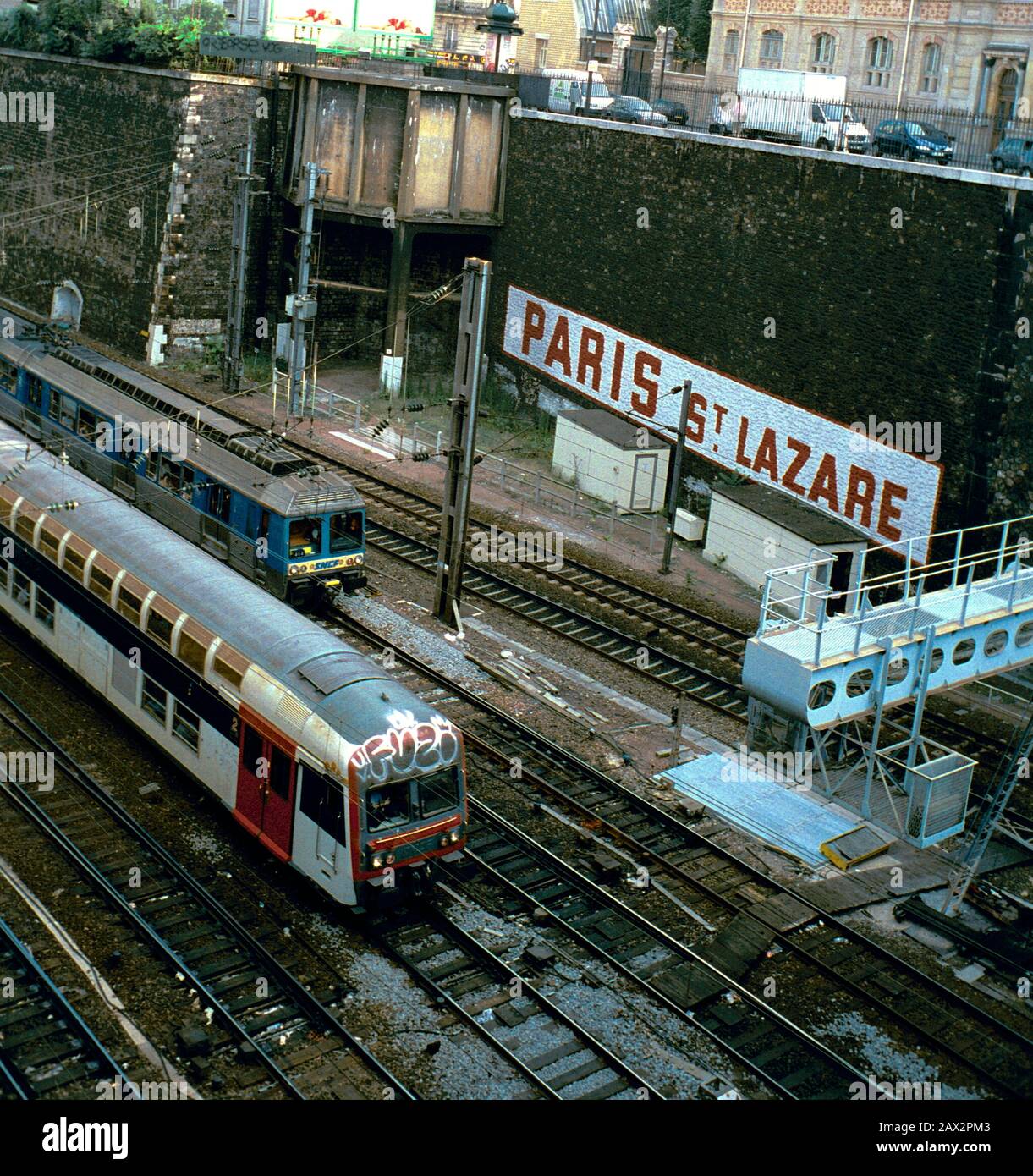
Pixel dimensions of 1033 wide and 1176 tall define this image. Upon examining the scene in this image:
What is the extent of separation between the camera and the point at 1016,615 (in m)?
20.2

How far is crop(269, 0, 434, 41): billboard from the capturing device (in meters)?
44.3

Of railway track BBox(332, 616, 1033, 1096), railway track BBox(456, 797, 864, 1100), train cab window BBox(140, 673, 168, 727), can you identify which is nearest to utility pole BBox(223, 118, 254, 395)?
railway track BBox(332, 616, 1033, 1096)

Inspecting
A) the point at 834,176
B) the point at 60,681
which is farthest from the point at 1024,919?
the point at 834,176

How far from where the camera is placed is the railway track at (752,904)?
15.0m

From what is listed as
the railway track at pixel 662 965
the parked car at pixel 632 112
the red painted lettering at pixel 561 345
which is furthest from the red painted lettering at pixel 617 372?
the railway track at pixel 662 965

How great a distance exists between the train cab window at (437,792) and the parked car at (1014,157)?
19.3 m

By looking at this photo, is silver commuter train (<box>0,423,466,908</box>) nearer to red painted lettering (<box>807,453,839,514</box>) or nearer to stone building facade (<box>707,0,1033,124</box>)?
red painted lettering (<box>807,453,839,514</box>)

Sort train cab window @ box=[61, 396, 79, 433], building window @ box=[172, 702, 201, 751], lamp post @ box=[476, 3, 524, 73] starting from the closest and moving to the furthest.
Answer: building window @ box=[172, 702, 201, 751], train cab window @ box=[61, 396, 79, 433], lamp post @ box=[476, 3, 524, 73]

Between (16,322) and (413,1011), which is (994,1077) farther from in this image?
(16,322)

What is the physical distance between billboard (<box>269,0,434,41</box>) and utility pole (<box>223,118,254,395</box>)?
14.3 ft

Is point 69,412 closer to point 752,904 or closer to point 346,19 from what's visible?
point 752,904

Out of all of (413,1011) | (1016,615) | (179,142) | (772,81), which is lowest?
(413,1011)

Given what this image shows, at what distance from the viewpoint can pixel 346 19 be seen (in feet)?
149

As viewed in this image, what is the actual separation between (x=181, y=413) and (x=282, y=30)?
22041mm
